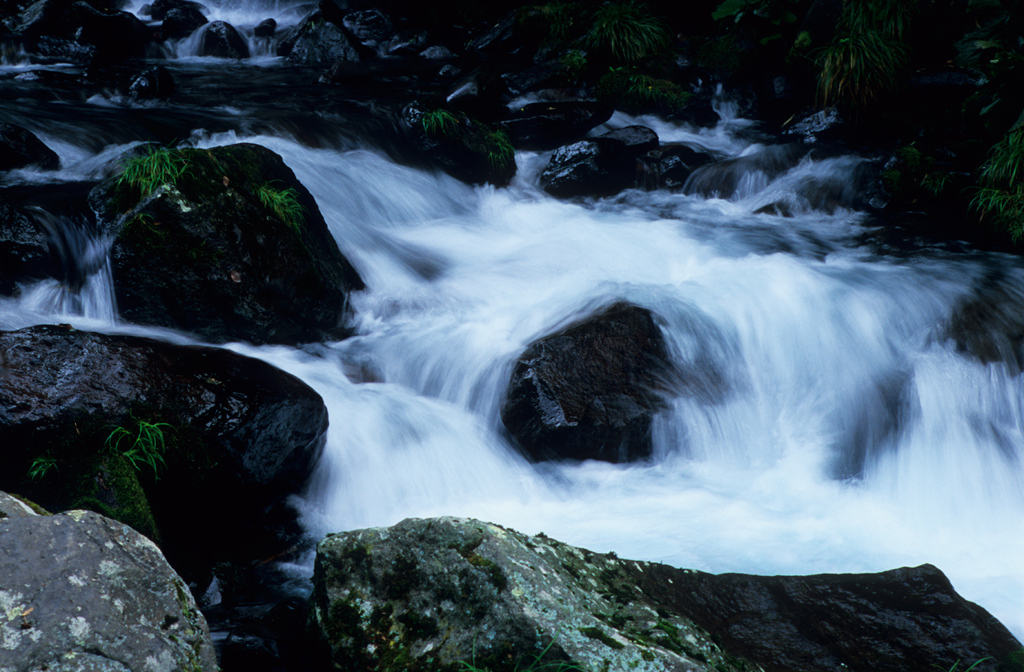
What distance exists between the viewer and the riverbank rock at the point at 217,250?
4.56 m

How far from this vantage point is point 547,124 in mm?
→ 9094

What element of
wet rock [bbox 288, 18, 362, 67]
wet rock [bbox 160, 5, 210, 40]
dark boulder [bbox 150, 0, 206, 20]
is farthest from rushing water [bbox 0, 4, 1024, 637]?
dark boulder [bbox 150, 0, 206, 20]

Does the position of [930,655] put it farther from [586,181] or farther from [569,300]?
[586,181]

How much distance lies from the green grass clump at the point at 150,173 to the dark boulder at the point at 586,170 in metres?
4.90

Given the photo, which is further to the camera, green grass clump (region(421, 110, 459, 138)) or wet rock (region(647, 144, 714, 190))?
wet rock (region(647, 144, 714, 190))

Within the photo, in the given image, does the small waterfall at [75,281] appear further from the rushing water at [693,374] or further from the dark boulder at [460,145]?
the dark boulder at [460,145]

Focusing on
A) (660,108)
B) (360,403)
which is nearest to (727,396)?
(360,403)

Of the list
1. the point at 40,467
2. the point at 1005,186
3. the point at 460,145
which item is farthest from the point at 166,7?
the point at 1005,186

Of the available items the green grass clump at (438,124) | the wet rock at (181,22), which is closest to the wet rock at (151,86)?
the green grass clump at (438,124)

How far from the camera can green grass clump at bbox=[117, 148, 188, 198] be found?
4559mm

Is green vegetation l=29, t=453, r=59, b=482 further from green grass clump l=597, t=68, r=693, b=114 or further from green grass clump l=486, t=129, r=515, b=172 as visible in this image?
green grass clump l=597, t=68, r=693, b=114

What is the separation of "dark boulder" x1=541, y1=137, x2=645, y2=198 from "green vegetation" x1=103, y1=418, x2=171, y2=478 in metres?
6.12

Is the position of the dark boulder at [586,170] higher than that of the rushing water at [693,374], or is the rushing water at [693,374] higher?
the dark boulder at [586,170]

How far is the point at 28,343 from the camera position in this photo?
339 centimetres
